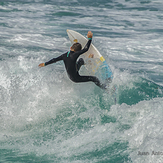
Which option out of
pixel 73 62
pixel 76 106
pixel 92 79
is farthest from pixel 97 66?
pixel 76 106

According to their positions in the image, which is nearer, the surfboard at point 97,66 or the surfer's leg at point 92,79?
the surfer's leg at point 92,79

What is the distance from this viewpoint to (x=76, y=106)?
6.85 metres

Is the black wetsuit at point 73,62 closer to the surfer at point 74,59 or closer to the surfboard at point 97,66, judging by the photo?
the surfer at point 74,59

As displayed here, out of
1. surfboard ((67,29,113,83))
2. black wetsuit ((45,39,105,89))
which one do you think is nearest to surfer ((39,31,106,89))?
black wetsuit ((45,39,105,89))

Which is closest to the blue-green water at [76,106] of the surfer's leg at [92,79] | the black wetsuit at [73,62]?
the surfer's leg at [92,79]

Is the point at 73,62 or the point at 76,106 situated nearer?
the point at 73,62

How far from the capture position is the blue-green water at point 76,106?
4887mm

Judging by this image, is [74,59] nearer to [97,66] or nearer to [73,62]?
[73,62]

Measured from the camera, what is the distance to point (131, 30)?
51.2 feet

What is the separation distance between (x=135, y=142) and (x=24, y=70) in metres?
4.94

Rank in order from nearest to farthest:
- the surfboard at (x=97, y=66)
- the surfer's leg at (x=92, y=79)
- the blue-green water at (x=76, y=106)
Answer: the blue-green water at (x=76, y=106) < the surfer's leg at (x=92, y=79) < the surfboard at (x=97, y=66)

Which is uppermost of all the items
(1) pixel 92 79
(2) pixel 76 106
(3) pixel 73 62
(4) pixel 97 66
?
(3) pixel 73 62

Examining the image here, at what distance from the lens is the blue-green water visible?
4.89m

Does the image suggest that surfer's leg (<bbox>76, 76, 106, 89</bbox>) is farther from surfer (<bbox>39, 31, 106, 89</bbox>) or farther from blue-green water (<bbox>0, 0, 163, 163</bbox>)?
blue-green water (<bbox>0, 0, 163, 163</bbox>)
